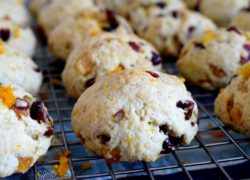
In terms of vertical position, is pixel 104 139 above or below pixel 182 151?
above

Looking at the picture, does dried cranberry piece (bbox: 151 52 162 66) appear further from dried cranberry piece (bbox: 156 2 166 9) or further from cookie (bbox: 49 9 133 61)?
dried cranberry piece (bbox: 156 2 166 9)

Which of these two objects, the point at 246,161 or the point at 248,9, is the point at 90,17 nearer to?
the point at 248,9

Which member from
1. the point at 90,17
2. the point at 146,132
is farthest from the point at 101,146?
the point at 90,17

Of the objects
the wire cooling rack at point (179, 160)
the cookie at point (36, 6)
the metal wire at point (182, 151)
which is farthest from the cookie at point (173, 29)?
the cookie at point (36, 6)

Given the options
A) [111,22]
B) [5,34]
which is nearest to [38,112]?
[5,34]

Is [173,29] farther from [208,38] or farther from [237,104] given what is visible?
[237,104]
